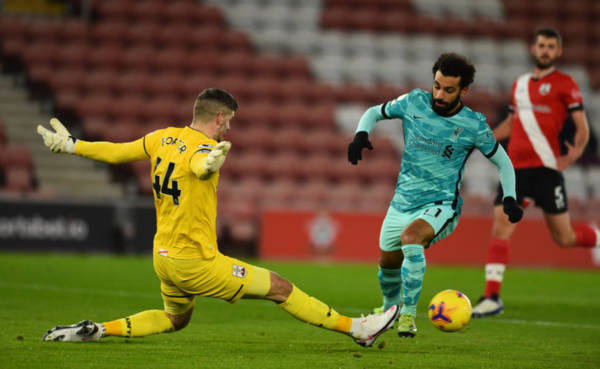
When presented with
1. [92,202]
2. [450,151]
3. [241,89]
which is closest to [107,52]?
[241,89]

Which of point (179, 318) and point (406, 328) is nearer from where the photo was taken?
point (179, 318)

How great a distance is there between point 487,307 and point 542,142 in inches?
62.1

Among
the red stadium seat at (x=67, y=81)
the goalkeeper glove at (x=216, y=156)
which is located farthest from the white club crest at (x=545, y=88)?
the red stadium seat at (x=67, y=81)

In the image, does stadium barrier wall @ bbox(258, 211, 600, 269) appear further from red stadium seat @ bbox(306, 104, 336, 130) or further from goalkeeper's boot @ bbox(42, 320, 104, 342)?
goalkeeper's boot @ bbox(42, 320, 104, 342)

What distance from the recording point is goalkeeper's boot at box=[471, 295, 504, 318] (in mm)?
7766

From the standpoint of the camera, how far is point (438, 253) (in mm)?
15094

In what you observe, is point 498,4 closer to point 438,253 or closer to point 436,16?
point 436,16

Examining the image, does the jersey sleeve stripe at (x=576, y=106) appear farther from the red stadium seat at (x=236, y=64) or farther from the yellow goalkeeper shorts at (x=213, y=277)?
the red stadium seat at (x=236, y=64)

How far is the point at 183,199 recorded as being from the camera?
202 inches

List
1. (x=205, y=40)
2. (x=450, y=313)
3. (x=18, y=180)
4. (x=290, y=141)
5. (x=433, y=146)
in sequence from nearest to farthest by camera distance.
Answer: (x=450, y=313), (x=433, y=146), (x=18, y=180), (x=290, y=141), (x=205, y=40)

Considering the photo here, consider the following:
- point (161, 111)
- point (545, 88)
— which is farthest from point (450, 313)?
point (161, 111)

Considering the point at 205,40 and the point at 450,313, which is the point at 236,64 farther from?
the point at 450,313

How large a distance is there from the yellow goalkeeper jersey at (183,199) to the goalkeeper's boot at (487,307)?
10.9 ft

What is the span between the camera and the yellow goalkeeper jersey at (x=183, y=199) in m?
5.12
